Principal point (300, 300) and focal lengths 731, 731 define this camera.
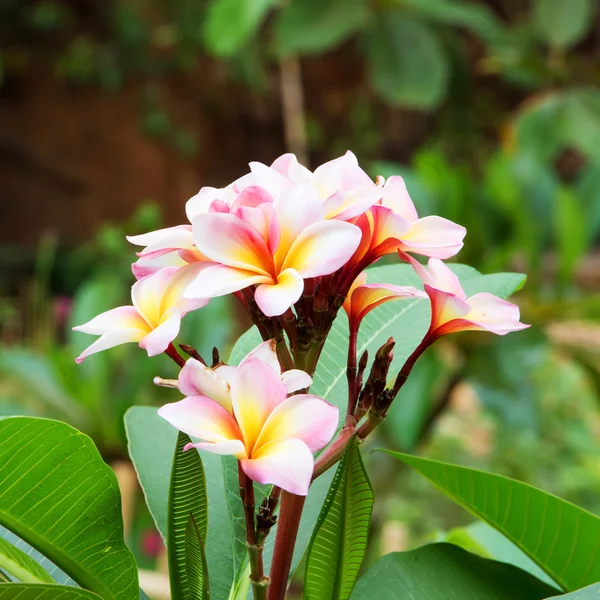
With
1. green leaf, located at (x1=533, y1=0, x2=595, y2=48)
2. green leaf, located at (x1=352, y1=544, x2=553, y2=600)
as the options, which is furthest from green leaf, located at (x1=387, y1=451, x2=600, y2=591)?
green leaf, located at (x1=533, y1=0, x2=595, y2=48)

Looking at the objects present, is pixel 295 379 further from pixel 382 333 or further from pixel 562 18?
pixel 562 18

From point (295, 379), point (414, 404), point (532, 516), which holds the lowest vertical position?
point (414, 404)

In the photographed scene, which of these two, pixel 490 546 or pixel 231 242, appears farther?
pixel 490 546

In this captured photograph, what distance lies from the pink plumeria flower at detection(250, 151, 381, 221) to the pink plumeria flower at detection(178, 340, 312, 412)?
6cm

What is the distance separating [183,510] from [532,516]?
156mm

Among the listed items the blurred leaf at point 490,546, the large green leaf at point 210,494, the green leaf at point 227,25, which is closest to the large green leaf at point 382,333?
the large green leaf at point 210,494

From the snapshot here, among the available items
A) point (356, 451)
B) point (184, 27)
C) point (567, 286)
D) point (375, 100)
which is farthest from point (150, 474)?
point (375, 100)

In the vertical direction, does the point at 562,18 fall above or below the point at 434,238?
above

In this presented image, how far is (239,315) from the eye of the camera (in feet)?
15.1

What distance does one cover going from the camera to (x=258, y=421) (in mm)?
240

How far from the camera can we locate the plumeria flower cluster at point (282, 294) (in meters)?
0.23

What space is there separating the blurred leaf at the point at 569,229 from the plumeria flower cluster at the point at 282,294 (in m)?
1.02

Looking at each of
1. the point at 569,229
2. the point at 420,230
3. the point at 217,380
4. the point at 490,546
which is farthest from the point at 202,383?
the point at 569,229

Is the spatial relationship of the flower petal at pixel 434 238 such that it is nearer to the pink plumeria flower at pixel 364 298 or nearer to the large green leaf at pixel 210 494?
the pink plumeria flower at pixel 364 298
